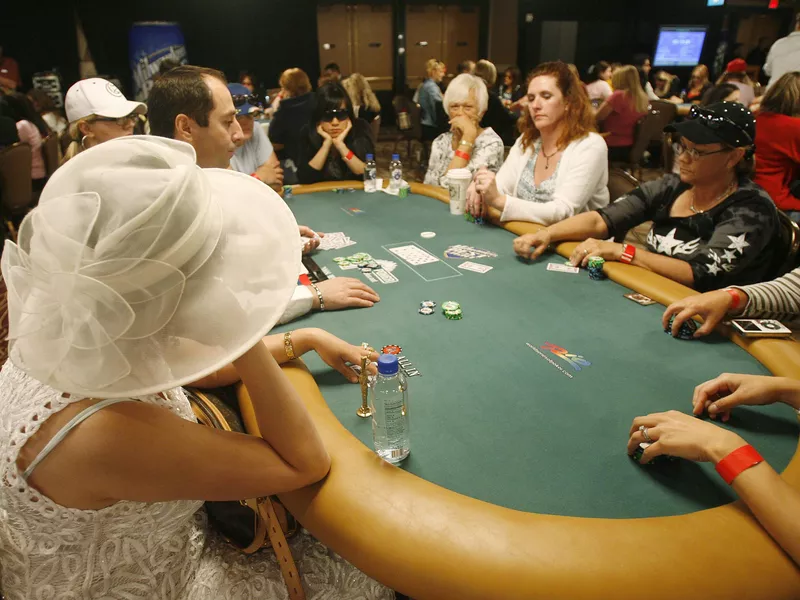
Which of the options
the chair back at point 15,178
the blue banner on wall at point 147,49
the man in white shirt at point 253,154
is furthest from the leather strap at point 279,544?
the blue banner on wall at point 147,49

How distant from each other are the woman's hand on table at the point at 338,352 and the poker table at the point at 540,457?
0.06 meters

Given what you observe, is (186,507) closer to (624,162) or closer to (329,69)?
(624,162)

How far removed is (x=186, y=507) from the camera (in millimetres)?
1071

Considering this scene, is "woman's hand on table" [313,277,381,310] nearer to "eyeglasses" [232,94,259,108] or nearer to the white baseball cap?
the white baseball cap

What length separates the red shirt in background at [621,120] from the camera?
645 cm

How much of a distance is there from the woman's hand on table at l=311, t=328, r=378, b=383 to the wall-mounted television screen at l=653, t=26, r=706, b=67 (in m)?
13.6

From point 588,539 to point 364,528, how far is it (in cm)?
41

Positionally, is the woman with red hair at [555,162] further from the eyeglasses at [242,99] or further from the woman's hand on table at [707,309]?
the eyeglasses at [242,99]

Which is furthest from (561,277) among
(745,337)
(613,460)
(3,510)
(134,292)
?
(3,510)

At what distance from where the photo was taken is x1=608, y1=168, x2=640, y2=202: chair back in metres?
3.03

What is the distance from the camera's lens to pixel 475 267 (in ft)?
7.36

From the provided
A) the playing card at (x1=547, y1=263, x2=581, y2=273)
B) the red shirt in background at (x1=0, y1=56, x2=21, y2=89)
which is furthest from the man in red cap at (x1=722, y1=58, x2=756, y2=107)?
the red shirt in background at (x1=0, y1=56, x2=21, y2=89)

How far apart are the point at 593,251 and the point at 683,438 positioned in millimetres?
1186

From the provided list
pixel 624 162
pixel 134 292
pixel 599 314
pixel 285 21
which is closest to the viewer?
pixel 134 292
